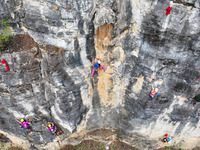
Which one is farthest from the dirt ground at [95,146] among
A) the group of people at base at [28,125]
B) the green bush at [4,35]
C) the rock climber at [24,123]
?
the green bush at [4,35]

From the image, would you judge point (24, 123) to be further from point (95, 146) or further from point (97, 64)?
point (97, 64)

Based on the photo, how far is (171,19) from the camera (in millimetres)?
6316

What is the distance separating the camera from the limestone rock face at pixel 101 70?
670 centimetres

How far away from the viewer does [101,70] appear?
9281mm

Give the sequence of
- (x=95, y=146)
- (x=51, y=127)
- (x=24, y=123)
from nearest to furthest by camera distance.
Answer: (x=24, y=123)
(x=51, y=127)
(x=95, y=146)

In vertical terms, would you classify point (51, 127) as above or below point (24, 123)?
below

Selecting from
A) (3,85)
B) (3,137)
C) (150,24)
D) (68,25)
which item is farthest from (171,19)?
(3,137)

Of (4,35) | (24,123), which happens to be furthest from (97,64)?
(24,123)

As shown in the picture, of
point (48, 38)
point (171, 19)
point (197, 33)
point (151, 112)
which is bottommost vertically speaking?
point (151, 112)

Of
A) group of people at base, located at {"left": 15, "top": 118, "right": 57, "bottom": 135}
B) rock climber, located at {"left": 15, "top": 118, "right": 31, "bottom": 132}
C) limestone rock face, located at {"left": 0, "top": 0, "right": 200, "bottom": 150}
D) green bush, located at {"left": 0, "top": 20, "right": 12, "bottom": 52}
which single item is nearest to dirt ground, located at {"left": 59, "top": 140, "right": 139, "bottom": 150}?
limestone rock face, located at {"left": 0, "top": 0, "right": 200, "bottom": 150}

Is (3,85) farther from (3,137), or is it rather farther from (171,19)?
(171,19)

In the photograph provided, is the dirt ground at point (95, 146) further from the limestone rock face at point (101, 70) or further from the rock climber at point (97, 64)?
the rock climber at point (97, 64)

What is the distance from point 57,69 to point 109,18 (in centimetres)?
359

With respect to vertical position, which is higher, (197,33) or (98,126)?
(197,33)
